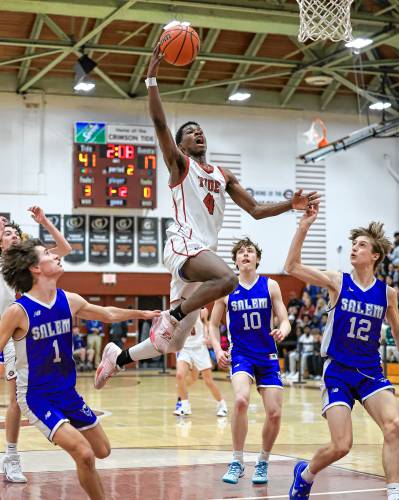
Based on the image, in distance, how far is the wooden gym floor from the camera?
681 cm

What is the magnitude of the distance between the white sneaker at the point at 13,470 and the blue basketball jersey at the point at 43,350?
1.85 m

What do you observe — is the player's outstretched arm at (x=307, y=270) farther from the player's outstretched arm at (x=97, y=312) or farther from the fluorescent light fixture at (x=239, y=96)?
the fluorescent light fixture at (x=239, y=96)

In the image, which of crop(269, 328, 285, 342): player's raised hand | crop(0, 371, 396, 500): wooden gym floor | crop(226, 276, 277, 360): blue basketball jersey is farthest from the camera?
crop(226, 276, 277, 360): blue basketball jersey

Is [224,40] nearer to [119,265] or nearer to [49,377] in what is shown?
[119,265]

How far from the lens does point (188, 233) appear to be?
6199 millimetres

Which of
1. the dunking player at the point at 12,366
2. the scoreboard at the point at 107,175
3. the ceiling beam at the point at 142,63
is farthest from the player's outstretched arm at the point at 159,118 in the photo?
the scoreboard at the point at 107,175

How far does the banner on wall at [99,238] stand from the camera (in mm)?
25031

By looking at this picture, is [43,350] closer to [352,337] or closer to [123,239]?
[352,337]

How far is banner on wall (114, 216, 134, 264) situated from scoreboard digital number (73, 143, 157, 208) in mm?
777

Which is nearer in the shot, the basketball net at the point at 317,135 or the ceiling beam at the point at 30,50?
the ceiling beam at the point at 30,50

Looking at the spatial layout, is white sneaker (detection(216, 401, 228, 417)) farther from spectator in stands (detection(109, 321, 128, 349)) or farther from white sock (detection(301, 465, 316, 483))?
spectator in stands (detection(109, 321, 128, 349))

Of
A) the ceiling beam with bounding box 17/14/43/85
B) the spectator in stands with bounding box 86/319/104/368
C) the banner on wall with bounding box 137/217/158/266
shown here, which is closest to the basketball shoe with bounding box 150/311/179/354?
the ceiling beam with bounding box 17/14/43/85

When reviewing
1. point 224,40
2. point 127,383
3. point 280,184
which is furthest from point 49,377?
point 280,184

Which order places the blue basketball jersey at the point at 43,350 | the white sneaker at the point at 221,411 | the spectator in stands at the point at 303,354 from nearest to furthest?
the blue basketball jersey at the point at 43,350 → the white sneaker at the point at 221,411 → the spectator in stands at the point at 303,354
